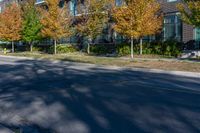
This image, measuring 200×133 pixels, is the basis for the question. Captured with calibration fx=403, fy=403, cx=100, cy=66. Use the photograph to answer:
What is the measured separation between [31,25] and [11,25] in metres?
2.71

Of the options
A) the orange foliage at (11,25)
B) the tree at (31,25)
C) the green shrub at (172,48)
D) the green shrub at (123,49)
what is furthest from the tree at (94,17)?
the orange foliage at (11,25)

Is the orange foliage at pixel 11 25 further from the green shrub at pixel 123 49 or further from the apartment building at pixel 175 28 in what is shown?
the apartment building at pixel 175 28

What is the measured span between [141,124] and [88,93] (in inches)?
176

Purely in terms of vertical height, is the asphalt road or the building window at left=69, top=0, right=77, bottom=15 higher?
the building window at left=69, top=0, right=77, bottom=15

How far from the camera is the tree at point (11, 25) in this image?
150 ft

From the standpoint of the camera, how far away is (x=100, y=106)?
9.99 meters

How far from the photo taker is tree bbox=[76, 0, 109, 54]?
121 ft

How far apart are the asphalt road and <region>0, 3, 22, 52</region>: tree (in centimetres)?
3146

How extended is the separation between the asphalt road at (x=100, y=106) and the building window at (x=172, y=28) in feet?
56.4

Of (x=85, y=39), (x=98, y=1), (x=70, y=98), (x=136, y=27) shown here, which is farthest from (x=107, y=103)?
(x=85, y=39)

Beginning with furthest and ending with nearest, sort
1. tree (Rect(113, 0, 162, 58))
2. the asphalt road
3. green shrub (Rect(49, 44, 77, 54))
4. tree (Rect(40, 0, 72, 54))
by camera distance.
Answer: green shrub (Rect(49, 44, 77, 54)) → tree (Rect(40, 0, 72, 54)) → tree (Rect(113, 0, 162, 58)) → the asphalt road

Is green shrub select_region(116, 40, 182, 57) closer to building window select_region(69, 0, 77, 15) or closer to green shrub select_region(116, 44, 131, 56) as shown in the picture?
green shrub select_region(116, 44, 131, 56)

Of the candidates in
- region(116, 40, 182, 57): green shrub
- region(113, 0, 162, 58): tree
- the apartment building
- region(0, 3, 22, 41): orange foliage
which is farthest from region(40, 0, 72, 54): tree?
region(113, 0, 162, 58): tree

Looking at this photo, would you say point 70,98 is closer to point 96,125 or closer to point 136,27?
point 96,125
